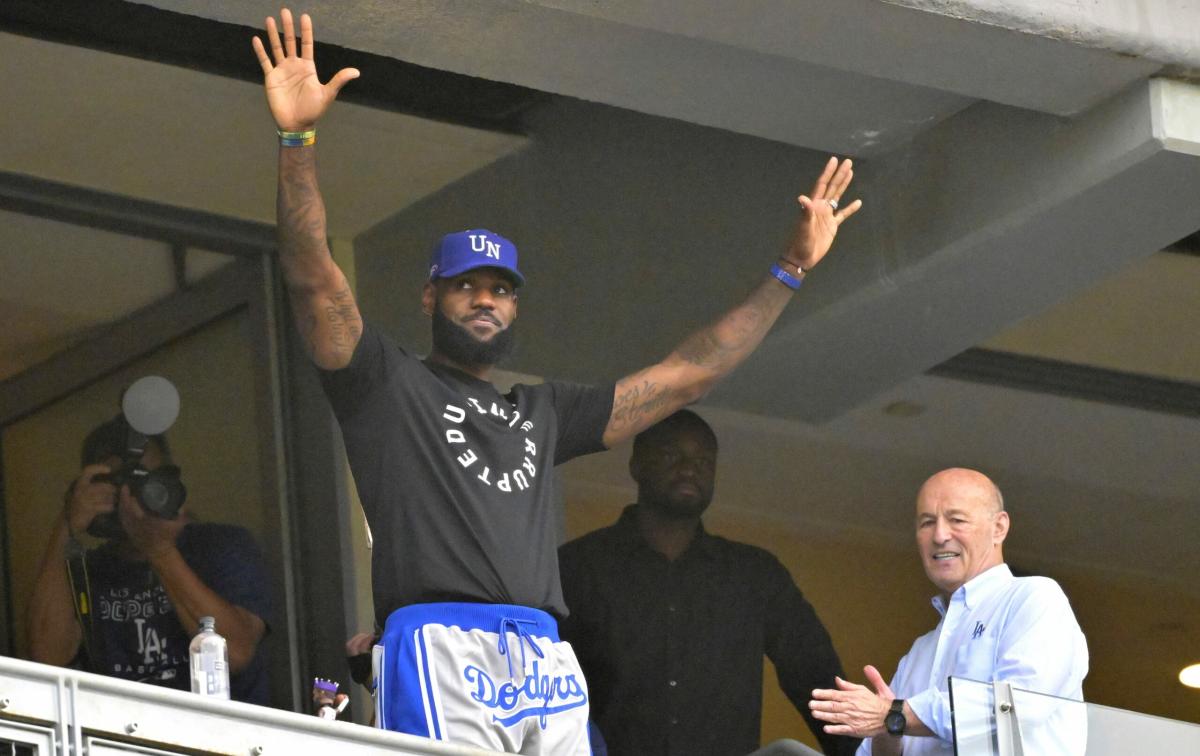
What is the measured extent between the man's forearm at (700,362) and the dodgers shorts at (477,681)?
781 millimetres

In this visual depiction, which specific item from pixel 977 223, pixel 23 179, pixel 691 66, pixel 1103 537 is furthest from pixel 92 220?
pixel 1103 537

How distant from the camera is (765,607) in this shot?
711cm

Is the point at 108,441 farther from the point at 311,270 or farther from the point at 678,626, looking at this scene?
the point at 311,270

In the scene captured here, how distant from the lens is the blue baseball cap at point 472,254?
5.54m

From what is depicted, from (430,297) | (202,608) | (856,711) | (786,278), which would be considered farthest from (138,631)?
(856,711)

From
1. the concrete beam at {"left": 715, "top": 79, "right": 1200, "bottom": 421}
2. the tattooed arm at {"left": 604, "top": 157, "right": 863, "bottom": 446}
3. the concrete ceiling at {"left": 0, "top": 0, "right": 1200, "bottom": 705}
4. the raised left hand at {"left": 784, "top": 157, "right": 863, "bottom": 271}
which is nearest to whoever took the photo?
the tattooed arm at {"left": 604, "top": 157, "right": 863, "bottom": 446}

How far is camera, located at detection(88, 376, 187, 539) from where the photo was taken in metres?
7.29

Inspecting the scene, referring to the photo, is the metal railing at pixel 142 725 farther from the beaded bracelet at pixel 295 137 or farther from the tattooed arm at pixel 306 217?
the beaded bracelet at pixel 295 137

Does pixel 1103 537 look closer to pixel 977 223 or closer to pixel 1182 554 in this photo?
pixel 1182 554

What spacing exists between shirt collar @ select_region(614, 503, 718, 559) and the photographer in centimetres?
114

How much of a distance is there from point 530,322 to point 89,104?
157 centimetres

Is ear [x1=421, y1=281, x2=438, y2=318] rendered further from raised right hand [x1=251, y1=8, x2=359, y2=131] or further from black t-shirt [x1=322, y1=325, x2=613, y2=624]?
raised right hand [x1=251, y1=8, x2=359, y2=131]

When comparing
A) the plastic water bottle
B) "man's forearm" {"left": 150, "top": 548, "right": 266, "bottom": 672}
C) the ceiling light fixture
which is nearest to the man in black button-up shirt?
"man's forearm" {"left": 150, "top": 548, "right": 266, "bottom": 672}

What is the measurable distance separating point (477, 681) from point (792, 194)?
266 cm
